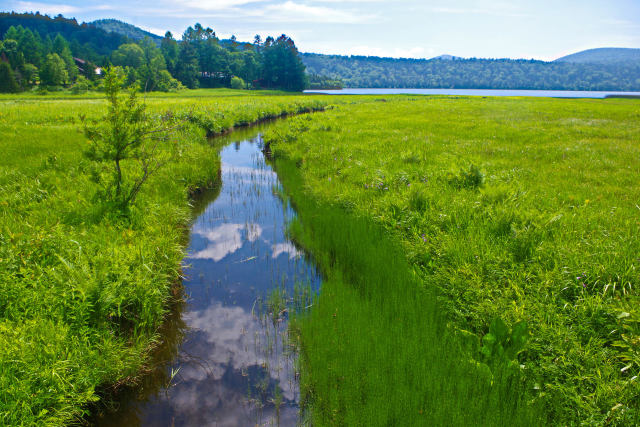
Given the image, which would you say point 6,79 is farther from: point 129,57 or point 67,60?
point 129,57

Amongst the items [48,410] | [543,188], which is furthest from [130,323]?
[543,188]

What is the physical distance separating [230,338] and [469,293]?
349 cm

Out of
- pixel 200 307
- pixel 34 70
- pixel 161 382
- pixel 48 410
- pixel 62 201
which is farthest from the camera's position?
pixel 34 70

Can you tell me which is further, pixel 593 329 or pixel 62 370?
pixel 593 329

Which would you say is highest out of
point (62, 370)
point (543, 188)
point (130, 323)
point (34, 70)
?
point (34, 70)

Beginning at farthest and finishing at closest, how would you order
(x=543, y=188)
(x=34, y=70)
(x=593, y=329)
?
(x=34, y=70) < (x=543, y=188) < (x=593, y=329)

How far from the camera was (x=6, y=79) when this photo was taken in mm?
63875

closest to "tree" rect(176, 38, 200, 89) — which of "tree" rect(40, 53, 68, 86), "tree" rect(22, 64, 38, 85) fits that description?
"tree" rect(40, 53, 68, 86)

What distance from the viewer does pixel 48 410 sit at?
10.5 feet

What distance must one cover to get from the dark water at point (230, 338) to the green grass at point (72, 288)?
1.20ft

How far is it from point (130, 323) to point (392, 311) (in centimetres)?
380

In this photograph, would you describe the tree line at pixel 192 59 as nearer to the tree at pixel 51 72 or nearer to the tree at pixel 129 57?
the tree at pixel 129 57

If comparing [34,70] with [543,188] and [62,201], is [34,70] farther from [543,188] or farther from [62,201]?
[543,188]

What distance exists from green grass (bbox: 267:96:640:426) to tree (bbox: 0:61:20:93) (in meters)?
83.2
